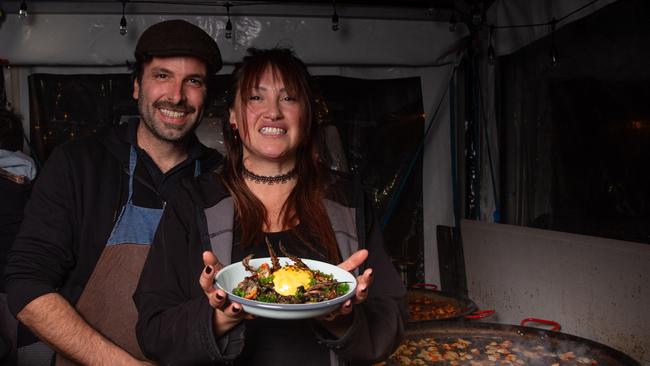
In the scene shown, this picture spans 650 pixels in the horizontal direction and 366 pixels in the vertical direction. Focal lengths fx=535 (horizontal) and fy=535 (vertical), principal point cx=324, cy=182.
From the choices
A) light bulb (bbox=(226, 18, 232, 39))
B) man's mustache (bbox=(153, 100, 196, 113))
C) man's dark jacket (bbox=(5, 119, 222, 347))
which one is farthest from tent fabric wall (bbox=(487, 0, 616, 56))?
man's dark jacket (bbox=(5, 119, 222, 347))

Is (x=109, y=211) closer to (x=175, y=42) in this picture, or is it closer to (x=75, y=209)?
(x=75, y=209)

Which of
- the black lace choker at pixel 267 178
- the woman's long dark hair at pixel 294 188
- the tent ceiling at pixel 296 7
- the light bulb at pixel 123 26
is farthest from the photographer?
the tent ceiling at pixel 296 7

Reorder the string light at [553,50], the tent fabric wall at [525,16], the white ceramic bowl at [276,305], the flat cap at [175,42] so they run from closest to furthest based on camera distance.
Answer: the white ceramic bowl at [276,305]
the flat cap at [175,42]
the tent fabric wall at [525,16]
the string light at [553,50]

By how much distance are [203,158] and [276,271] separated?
1.10 metres

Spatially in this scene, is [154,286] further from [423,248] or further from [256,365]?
[423,248]

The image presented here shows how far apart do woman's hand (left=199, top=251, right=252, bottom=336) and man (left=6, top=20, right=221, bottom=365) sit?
765mm

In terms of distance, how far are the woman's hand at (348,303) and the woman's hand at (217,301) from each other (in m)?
0.25

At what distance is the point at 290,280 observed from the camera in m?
1.52

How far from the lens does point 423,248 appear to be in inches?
190

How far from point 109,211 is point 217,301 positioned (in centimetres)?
105

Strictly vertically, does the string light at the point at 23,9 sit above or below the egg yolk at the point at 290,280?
above

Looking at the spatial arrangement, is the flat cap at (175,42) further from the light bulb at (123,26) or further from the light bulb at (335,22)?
the light bulb at (335,22)

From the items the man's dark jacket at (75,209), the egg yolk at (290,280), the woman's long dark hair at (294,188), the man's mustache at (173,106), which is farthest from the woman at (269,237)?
the man's dark jacket at (75,209)

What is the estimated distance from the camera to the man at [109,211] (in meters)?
2.03
